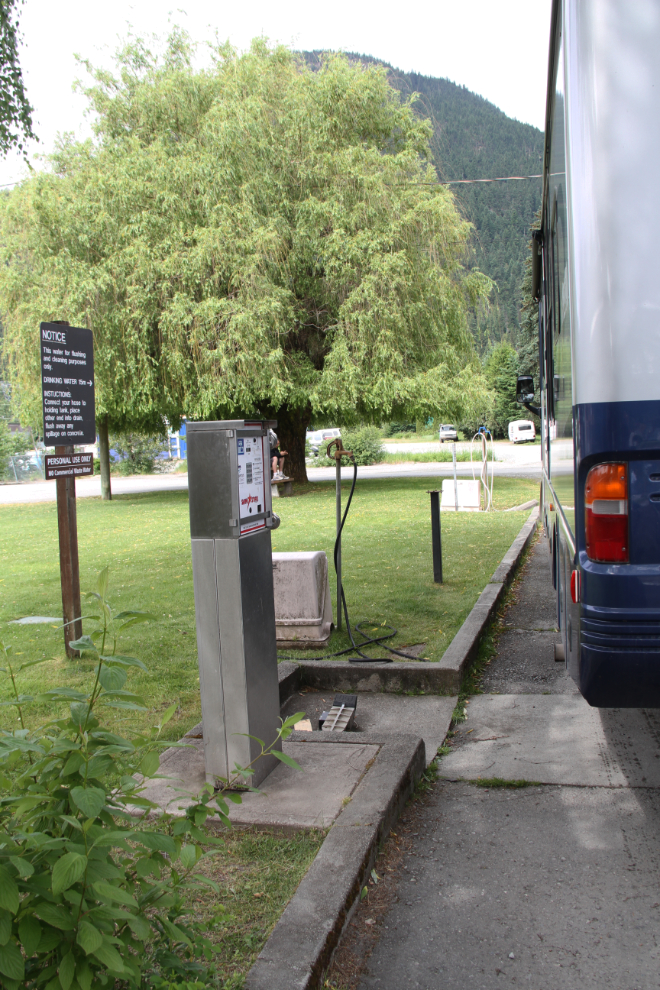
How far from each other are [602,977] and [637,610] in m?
1.19

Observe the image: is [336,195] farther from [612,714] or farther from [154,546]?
[612,714]

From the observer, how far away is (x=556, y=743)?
4.29 metres

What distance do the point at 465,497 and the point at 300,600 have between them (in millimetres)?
11505

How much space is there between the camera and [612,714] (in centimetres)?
468

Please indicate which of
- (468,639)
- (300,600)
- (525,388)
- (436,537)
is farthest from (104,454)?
(468,639)

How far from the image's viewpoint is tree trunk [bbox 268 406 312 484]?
25531 millimetres

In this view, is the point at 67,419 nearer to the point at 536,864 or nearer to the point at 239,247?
the point at 536,864

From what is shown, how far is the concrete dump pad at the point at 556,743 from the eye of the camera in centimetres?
388

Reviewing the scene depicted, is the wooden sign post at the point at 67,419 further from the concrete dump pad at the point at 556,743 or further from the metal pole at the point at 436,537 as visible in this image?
the metal pole at the point at 436,537

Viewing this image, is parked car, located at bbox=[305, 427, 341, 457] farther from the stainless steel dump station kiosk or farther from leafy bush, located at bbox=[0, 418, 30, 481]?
the stainless steel dump station kiosk

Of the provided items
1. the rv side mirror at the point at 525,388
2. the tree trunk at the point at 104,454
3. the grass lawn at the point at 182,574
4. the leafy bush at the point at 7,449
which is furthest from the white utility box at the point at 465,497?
the leafy bush at the point at 7,449

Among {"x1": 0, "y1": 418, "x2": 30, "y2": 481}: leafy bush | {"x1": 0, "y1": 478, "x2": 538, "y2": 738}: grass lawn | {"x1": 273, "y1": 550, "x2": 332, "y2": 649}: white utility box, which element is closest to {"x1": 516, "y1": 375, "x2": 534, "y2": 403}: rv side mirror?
{"x1": 0, "y1": 478, "x2": 538, "y2": 738}: grass lawn

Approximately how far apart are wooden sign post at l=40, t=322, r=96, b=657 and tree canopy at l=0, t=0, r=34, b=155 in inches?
90.1

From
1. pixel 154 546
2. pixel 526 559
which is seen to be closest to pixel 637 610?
pixel 526 559
